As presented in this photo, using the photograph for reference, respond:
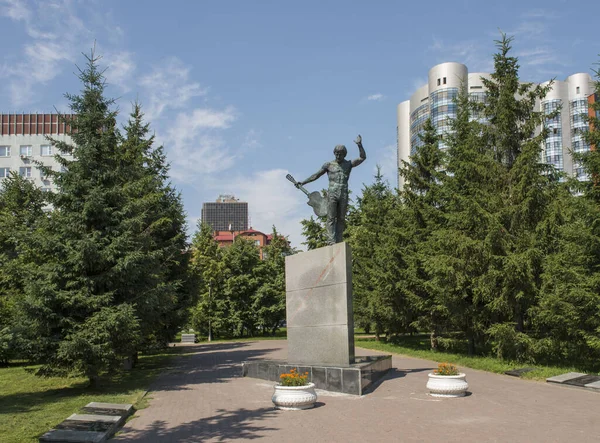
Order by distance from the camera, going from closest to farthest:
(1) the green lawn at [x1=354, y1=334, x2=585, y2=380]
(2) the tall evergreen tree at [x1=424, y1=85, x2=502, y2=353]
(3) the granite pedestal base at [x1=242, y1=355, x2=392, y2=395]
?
(3) the granite pedestal base at [x1=242, y1=355, x2=392, y2=395]
(1) the green lawn at [x1=354, y1=334, x2=585, y2=380]
(2) the tall evergreen tree at [x1=424, y1=85, x2=502, y2=353]

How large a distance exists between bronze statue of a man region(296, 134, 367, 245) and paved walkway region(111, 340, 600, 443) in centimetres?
402

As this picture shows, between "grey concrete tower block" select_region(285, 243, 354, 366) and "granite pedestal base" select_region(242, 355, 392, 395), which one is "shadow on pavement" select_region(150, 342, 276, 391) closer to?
"granite pedestal base" select_region(242, 355, 392, 395)

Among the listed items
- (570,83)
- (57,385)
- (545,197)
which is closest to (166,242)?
(57,385)

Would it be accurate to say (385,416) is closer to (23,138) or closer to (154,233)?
(154,233)

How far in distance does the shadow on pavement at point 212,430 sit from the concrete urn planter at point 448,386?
3403 millimetres

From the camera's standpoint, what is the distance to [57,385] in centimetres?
1530

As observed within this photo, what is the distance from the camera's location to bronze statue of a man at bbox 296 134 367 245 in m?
13.9

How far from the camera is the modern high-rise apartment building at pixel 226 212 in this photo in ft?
498

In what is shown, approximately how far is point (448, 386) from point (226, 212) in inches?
5683

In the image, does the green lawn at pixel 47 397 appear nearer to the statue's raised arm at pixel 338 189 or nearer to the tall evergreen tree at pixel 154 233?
the tall evergreen tree at pixel 154 233

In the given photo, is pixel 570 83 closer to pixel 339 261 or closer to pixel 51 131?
pixel 51 131

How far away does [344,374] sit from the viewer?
11.6 meters

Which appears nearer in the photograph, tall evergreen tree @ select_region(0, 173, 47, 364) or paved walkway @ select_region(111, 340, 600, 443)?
paved walkway @ select_region(111, 340, 600, 443)

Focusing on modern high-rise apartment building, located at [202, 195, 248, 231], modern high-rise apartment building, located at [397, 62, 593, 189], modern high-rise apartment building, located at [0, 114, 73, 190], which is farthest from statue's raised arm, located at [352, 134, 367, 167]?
modern high-rise apartment building, located at [202, 195, 248, 231]
